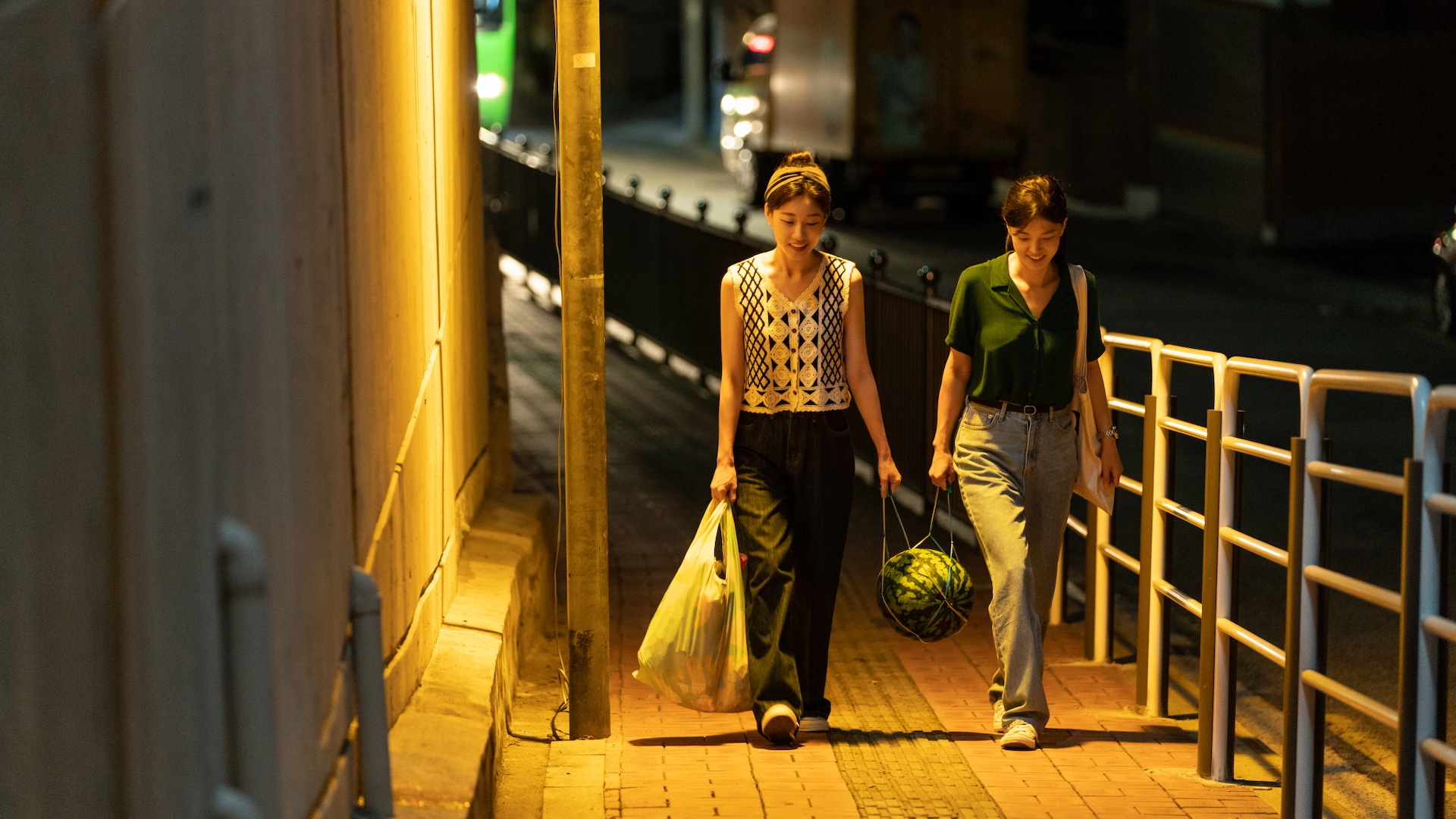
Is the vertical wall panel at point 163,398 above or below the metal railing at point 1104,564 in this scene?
above

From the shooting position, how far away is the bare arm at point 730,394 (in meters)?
5.75

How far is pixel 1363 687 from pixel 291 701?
16.6ft

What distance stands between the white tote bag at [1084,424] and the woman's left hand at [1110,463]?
0.7 inches

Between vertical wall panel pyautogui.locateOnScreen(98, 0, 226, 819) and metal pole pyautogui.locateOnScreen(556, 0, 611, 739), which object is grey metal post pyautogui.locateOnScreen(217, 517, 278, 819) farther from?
metal pole pyautogui.locateOnScreen(556, 0, 611, 739)

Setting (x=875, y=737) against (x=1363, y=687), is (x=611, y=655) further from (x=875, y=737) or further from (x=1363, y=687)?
(x=1363, y=687)

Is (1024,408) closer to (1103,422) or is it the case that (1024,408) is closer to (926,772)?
(1103,422)

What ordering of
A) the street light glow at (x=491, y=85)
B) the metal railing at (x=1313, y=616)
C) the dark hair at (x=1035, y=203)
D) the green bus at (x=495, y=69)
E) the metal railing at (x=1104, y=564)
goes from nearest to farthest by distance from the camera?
the metal railing at (x=1313, y=616), the dark hair at (x=1035, y=203), the metal railing at (x=1104, y=564), the green bus at (x=495, y=69), the street light glow at (x=491, y=85)

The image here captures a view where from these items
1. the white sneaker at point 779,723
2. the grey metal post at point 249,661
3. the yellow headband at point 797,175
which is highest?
the yellow headband at point 797,175

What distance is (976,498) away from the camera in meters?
5.81

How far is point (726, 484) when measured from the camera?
573 cm

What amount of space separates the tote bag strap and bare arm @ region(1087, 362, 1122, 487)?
0.26 ft

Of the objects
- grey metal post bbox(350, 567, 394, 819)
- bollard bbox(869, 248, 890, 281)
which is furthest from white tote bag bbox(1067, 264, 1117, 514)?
bollard bbox(869, 248, 890, 281)

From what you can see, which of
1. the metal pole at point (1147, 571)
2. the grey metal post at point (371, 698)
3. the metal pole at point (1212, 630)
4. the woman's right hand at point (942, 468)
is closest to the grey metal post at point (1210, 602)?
the metal pole at point (1212, 630)

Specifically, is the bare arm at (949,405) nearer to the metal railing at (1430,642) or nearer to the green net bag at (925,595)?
the green net bag at (925,595)
